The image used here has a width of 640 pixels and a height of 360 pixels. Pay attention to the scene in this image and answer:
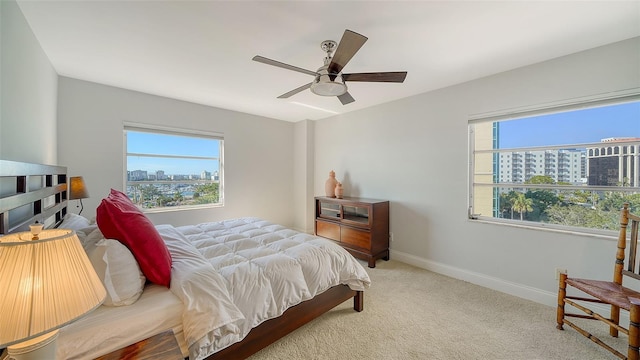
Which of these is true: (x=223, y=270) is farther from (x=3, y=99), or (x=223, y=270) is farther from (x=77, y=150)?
(x=77, y=150)

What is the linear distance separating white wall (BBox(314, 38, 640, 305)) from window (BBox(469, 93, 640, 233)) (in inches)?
5.9

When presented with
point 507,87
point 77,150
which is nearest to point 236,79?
point 77,150

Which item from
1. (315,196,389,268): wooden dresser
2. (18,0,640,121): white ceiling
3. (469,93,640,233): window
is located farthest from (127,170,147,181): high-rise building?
(469,93,640,233): window

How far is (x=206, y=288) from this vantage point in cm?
→ 139

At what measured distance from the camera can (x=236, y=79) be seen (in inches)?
115

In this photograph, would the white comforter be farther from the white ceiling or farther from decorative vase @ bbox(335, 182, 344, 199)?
the white ceiling

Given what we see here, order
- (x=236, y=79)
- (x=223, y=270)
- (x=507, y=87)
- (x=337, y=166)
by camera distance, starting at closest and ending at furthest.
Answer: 1. (x=223, y=270)
2. (x=507, y=87)
3. (x=236, y=79)
4. (x=337, y=166)

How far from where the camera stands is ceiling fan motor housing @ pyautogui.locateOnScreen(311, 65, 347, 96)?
2027 mm

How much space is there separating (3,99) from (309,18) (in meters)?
Answer: 2.05

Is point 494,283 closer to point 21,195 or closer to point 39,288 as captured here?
point 39,288

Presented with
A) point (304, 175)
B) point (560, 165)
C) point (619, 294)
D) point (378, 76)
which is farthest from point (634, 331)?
point (304, 175)

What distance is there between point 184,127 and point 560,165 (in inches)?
188

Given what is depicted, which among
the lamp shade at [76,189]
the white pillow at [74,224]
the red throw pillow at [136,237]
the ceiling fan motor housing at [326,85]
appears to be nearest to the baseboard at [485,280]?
the ceiling fan motor housing at [326,85]

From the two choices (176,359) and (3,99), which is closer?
(176,359)
